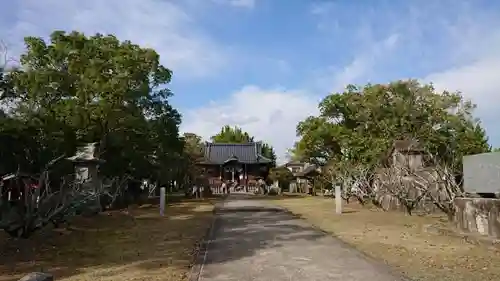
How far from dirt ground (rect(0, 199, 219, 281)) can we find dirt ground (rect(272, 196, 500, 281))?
3771 mm

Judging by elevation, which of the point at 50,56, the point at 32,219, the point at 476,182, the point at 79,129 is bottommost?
the point at 32,219

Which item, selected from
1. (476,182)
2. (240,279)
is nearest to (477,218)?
(476,182)

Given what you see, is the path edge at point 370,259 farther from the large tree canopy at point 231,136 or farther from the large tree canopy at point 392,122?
the large tree canopy at point 231,136

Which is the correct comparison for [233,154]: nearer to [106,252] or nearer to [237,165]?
[237,165]

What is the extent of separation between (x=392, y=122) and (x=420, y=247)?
768 inches

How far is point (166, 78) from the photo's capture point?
1006 inches

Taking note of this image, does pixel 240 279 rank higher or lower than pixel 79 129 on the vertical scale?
lower

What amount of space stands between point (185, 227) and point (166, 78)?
12.9 metres

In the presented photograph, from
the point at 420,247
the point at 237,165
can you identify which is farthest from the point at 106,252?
the point at 237,165

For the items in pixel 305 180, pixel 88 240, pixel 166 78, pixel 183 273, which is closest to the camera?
pixel 183 273

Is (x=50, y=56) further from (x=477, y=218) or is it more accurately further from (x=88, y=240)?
(x=477, y=218)

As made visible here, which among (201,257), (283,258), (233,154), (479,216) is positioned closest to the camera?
(283,258)

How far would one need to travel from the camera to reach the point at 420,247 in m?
10.2

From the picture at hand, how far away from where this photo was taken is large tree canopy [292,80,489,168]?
27094 mm
